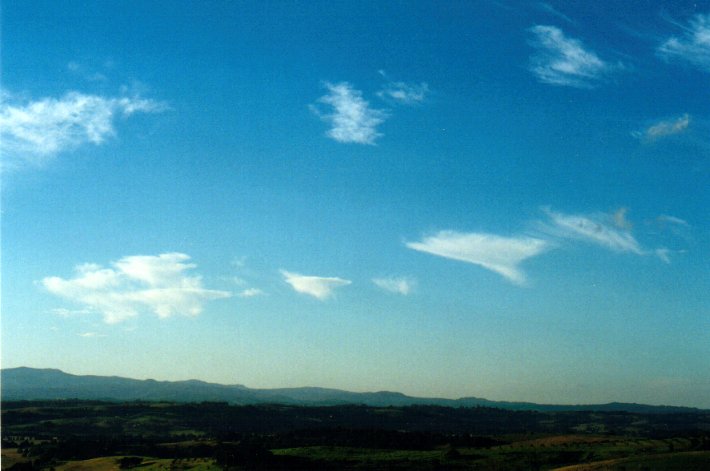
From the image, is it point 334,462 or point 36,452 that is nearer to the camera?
point 334,462

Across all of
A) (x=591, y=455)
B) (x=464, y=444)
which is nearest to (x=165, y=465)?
(x=464, y=444)

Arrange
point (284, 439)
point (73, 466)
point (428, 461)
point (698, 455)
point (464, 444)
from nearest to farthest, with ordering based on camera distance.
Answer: point (698, 455), point (428, 461), point (73, 466), point (464, 444), point (284, 439)

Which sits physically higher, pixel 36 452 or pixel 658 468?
pixel 658 468

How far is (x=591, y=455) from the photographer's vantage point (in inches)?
4245

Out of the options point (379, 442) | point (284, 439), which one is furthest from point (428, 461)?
point (284, 439)

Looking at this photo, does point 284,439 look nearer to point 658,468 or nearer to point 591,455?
point 591,455

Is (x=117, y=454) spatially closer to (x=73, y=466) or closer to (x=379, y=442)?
(x=73, y=466)

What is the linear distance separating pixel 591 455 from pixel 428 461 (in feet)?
104

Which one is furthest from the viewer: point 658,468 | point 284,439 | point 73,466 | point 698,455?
point 284,439

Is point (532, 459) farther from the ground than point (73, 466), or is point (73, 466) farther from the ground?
point (532, 459)

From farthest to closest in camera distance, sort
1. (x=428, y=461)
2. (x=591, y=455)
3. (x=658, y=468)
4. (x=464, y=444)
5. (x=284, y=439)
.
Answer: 1. (x=284, y=439)
2. (x=464, y=444)
3. (x=428, y=461)
4. (x=591, y=455)
5. (x=658, y=468)

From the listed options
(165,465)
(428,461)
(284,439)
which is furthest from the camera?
(284,439)

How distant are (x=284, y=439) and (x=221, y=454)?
4594cm

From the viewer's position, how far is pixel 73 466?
467 ft
